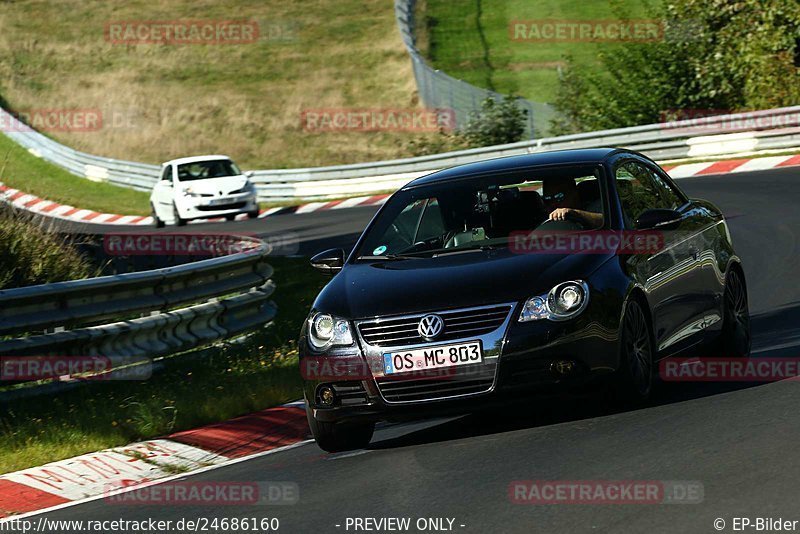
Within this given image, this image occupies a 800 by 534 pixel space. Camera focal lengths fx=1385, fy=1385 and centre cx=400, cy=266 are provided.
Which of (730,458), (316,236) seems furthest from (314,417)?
(316,236)

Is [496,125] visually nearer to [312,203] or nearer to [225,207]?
[312,203]

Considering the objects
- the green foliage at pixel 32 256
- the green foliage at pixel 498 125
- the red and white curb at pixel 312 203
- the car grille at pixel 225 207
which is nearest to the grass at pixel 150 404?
the green foliage at pixel 32 256

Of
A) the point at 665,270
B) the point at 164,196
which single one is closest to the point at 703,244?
the point at 665,270

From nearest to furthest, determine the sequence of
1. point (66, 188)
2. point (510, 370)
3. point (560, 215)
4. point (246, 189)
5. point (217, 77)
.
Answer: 1. point (510, 370)
2. point (560, 215)
3. point (246, 189)
4. point (66, 188)
5. point (217, 77)

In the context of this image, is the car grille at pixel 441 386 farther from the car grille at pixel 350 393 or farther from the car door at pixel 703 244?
the car door at pixel 703 244

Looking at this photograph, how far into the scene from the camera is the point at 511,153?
30422 mm

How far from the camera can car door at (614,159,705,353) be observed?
817 cm

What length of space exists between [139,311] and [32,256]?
4.01 metres

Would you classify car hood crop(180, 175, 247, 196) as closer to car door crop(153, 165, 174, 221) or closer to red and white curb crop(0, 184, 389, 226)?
car door crop(153, 165, 174, 221)

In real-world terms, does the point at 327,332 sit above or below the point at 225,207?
above

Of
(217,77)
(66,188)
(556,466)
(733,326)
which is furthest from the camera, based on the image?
(217,77)

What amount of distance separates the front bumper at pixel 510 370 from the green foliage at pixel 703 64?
24.2 m

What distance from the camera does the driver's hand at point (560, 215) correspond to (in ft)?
27.5

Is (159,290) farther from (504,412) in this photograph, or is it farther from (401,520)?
(401,520)
